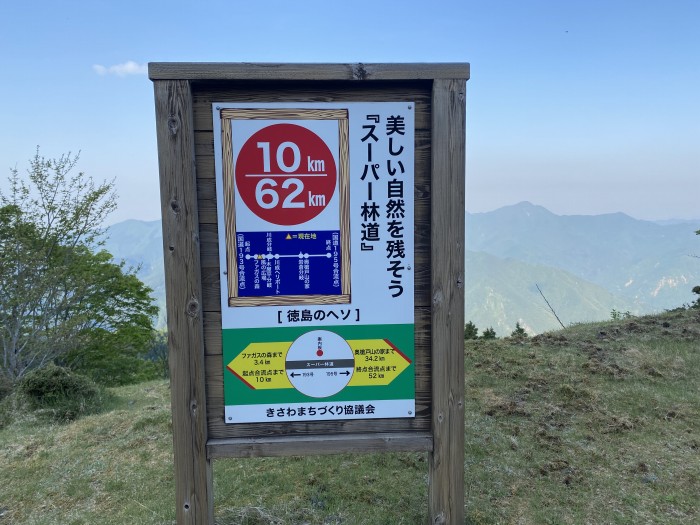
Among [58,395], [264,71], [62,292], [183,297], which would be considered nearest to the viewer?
[264,71]

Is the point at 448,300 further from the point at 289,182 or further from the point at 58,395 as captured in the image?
the point at 58,395

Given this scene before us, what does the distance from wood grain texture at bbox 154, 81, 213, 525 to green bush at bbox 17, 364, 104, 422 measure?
4.79m

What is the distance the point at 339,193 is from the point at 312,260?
49 centimetres

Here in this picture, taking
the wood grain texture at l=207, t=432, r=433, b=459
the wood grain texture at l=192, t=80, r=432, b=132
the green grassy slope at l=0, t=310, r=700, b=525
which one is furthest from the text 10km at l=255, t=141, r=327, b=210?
the green grassy slope at l=0, t=310, r=700, b=525

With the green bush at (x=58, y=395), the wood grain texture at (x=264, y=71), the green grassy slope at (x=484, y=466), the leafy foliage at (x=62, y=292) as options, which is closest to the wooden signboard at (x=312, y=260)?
the wood grain texture at (x=264, y=71)

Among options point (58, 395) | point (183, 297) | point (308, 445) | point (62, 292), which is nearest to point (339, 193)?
point (183, 297)

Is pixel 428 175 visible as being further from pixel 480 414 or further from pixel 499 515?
pixel 480 414

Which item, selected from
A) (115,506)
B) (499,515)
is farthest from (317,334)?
(115,506)

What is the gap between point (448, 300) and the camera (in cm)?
310

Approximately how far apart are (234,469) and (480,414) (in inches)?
117

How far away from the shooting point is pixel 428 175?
10.1 ft

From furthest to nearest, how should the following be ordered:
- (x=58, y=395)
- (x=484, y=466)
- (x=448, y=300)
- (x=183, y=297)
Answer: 1. (x=58, y=395)
2. (x=484, y=466)
3. (x=448, y=300)
4. (x=183, y=297)

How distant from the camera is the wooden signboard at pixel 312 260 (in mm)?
2951

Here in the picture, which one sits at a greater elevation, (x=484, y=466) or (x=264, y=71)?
(x=264, y=71)
